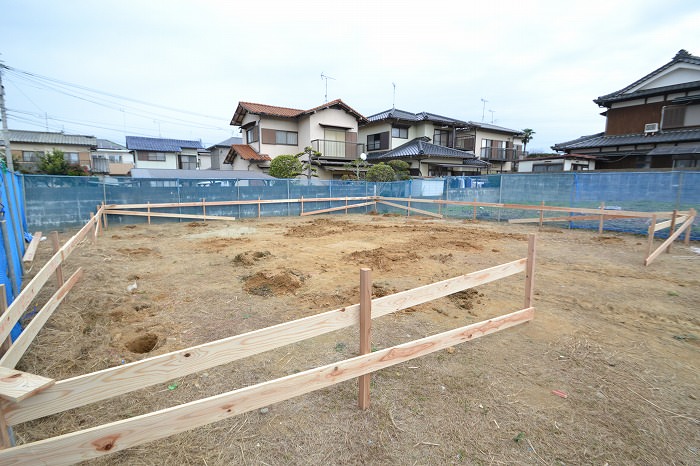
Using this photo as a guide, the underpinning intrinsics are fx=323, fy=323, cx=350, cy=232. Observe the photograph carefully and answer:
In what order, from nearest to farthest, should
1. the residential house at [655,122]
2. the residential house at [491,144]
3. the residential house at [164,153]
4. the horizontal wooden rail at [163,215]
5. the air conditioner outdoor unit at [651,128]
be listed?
the horizontal wooden rail at [163,215], the residential house at [655,122], the air conditioner outdoor unit at [651,128], the residential house at [491,144], the residential house at [164,153]

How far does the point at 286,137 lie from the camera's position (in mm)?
24391

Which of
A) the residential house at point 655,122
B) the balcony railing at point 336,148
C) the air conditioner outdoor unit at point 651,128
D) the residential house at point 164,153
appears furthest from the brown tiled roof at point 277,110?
the air conditioner outdoor unit at point 651,128

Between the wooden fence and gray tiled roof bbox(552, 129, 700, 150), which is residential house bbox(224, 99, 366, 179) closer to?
gray tiled roof bbox(552, 129, 700, 150)

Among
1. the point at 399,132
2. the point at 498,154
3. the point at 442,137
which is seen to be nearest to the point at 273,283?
the point at 399,132

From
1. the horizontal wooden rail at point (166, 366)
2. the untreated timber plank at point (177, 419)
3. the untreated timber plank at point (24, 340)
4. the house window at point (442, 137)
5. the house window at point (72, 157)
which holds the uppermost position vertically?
the house window at point (442, 137)

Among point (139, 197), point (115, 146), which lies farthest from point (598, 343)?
point (115, 146)

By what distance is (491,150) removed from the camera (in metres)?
29.5

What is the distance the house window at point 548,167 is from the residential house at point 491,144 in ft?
14.8

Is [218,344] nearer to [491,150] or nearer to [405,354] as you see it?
[405,354]

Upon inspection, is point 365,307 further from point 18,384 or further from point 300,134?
point 300,134

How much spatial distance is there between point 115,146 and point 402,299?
2071 inches

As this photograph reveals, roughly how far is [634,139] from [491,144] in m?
13.2

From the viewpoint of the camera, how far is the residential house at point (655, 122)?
15953 mm

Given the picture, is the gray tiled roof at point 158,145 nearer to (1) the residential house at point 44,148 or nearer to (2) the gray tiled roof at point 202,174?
(1) the residential house at point 44,148
